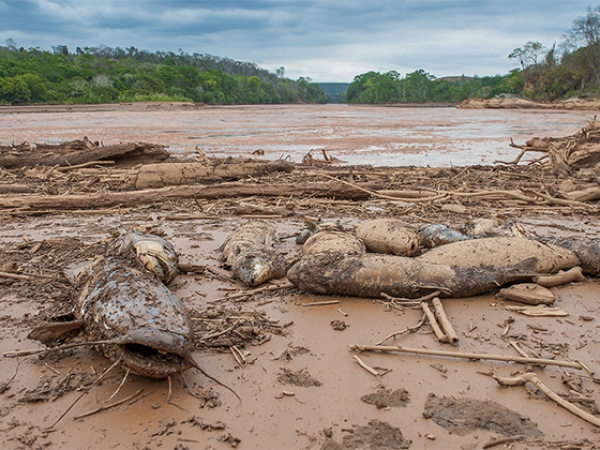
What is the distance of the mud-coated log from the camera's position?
304 inches

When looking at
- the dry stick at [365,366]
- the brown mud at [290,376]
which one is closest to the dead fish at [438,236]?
the brown mud at [290,376]

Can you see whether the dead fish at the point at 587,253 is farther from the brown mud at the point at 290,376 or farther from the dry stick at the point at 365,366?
the dry stick at the point at 365,366

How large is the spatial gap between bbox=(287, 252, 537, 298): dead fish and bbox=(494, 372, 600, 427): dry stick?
122cm

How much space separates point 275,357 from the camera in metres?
3.27

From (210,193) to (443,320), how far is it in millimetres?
5445

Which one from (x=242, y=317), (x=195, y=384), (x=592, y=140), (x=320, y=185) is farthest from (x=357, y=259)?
(x=592, y=140)

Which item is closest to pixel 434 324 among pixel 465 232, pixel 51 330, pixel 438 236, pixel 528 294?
pixel 528 294

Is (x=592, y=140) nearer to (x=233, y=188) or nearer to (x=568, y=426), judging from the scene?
(x=233, y=188)

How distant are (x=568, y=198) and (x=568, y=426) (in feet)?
20.6

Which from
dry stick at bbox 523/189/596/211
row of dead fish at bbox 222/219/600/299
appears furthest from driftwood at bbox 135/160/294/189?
dry stick at bbox 523/189/596/211

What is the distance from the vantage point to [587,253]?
15.0 feet

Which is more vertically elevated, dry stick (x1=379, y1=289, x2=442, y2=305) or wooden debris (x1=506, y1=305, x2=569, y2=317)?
dry stick (x1=379, y1=289, x2=442, y2=305)

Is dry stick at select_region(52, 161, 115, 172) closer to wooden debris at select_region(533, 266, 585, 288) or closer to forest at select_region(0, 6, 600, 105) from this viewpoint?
wooden debris at select_region(533, 266, 585, 288)

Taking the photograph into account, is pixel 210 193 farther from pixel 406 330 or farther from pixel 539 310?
pixel 539 310
